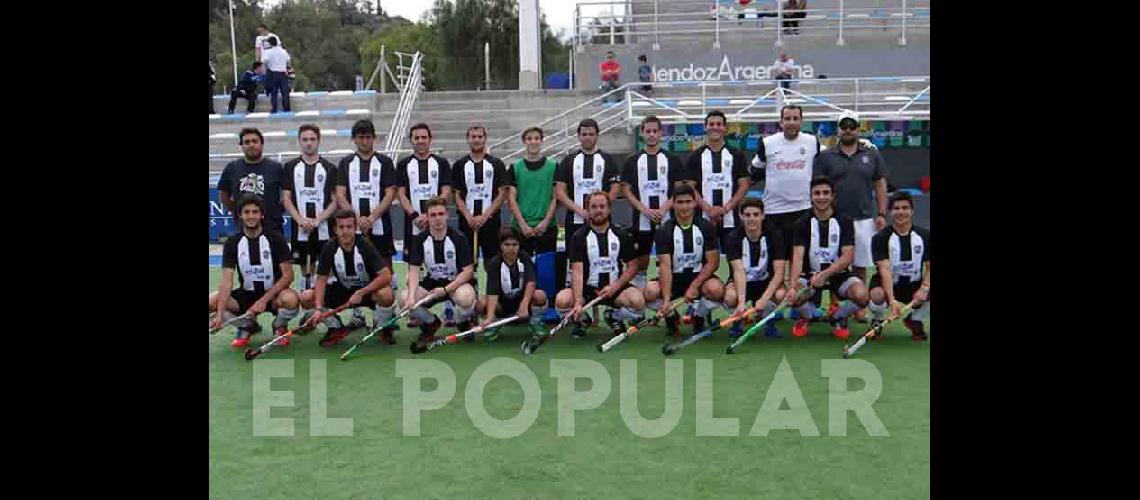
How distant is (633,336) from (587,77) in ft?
50.0

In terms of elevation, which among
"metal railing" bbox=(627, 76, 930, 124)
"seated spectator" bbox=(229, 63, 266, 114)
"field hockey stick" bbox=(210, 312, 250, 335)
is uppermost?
"seated spectator" bbox=(229, 63, 266, 114)

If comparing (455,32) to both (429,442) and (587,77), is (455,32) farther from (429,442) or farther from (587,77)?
(429,442)

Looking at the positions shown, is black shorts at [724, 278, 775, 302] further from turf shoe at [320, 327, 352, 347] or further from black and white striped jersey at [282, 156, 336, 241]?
black and white striped jersey at [282, 156, 336, 241]

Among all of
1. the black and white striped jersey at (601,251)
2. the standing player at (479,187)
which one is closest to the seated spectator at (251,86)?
the standing player at (479,187)

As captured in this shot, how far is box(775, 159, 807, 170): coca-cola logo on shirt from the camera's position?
7449 mm

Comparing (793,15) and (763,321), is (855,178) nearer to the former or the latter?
(763,321)

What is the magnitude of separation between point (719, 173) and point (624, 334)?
149cm

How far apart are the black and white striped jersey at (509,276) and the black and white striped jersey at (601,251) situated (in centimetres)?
32

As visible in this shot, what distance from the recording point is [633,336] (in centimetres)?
722

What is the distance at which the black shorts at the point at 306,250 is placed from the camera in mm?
7578

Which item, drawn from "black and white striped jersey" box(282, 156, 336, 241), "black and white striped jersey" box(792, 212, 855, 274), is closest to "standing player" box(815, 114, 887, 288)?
"black and white striped jersey" box(792, 212, 855, 274)

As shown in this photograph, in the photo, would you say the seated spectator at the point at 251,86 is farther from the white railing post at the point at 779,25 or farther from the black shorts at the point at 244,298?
the black shorts at the point at 244,298

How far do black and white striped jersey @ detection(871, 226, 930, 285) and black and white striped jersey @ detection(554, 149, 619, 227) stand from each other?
1960 mm

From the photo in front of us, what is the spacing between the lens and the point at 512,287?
23.6ft
